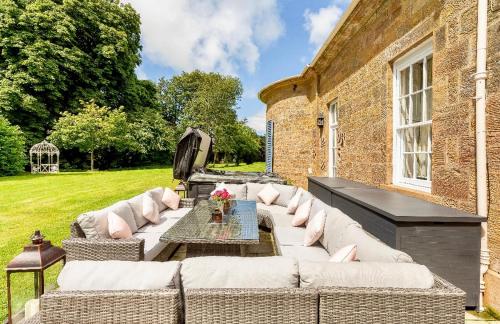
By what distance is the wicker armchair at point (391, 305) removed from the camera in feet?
4.91

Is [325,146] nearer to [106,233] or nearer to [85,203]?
[106,233]

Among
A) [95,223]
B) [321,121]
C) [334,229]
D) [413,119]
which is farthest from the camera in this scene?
[321,121]

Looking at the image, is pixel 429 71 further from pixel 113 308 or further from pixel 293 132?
pixel 293 132

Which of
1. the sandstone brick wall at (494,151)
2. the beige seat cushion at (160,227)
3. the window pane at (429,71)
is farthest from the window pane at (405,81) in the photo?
the beige seat cushion at (160,227)

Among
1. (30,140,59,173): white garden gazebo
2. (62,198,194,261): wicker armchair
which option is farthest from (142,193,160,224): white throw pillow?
(30,140,59,173): white garden gazebo

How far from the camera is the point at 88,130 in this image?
17609 millimetres

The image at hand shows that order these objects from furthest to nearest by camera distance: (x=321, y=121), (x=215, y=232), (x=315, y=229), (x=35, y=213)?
(x=321, y=121) → (x=35, y=213) → (x=215, y=232) → (x=315, y=229)

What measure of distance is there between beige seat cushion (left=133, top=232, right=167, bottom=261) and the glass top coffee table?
282 mm

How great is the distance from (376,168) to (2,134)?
18.2 m

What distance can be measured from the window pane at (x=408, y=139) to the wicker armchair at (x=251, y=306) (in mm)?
3396

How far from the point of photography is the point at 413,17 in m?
3.63

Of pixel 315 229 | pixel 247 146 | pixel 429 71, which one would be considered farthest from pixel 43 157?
pixel 429 71

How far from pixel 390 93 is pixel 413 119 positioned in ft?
2.06

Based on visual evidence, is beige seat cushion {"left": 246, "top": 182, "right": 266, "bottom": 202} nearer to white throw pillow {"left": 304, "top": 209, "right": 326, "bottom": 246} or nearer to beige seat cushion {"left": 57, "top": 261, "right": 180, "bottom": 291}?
white throw pillow {"left": 304, "top": 209, "right": 326, "bottom": 246}
